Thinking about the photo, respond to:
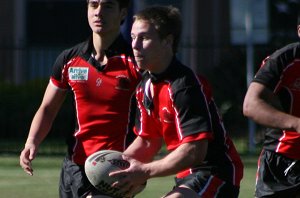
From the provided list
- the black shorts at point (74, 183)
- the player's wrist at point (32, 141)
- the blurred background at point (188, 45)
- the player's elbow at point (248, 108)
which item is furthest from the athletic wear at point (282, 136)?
the blurred background at point (188, 45)

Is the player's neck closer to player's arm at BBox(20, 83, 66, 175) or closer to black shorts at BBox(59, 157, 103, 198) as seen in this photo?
player's arm at BBox(20, 83, 66, 175)

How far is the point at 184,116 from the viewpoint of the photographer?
6062mm

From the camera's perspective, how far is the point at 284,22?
22.0 metres

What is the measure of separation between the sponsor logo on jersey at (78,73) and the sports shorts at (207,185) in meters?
1.62

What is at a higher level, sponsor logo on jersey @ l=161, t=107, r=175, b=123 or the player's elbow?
sponsor logo on jersey @ l=161, t=107, r=175, b=123

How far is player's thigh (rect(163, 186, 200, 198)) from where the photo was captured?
604cm

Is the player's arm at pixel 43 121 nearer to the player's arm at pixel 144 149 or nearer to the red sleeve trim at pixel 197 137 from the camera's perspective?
the player's arm at pixel 144 149

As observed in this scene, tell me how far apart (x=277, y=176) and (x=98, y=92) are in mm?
1407

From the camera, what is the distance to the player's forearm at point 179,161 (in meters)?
5.95

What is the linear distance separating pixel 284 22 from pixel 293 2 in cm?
54

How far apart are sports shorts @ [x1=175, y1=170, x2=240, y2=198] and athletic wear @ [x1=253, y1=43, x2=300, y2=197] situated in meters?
0.97

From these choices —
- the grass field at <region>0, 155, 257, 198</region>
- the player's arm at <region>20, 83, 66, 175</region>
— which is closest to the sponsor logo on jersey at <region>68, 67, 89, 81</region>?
the player's arm at <region>20, 83, 66, 175</region>

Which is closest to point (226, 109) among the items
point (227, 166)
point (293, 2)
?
point (293, 2)

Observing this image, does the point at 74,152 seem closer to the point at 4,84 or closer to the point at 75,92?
the point at 75,92
